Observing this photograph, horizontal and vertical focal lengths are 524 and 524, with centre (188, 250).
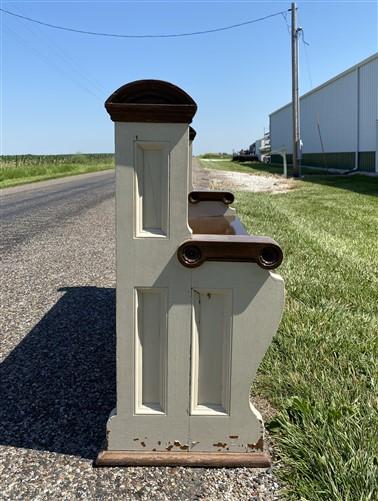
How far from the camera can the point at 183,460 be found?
230cm

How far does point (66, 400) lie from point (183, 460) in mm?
882

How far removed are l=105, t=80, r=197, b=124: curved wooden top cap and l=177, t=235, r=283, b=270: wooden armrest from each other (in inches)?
20.5

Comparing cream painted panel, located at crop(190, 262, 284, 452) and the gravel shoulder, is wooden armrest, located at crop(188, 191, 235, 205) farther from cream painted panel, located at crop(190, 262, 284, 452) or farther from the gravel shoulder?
cream painted panel, located at crop(190, 262, 284, 452)

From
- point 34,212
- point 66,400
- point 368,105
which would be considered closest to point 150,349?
point 66,400

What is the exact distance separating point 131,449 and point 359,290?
9.84ft

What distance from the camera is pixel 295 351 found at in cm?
334

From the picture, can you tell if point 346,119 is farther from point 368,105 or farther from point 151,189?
point 151,189

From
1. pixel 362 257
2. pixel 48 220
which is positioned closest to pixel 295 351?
pixel 362 257

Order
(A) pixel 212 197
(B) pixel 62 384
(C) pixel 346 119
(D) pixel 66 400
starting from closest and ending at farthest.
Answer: (D) pixel 66 400
(B) pixel 62 384
(A) pixel 212 197
(C) pixel 346 119

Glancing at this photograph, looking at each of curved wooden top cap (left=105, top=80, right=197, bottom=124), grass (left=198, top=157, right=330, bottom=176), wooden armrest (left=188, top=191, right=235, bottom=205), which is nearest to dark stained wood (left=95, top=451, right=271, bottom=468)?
curved wooden top cap (left=105, top=80, right=197, bottom=124)

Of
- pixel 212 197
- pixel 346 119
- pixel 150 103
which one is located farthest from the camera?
pixel 346 119

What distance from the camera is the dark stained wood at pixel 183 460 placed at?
2.29 metres

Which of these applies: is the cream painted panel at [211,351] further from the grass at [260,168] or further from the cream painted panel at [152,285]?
the grass at [260,168]

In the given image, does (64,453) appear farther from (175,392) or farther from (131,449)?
(175,392)
